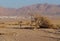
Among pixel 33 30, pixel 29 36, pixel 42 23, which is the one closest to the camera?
pixel 29 36

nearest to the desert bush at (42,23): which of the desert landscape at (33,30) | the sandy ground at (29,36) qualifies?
the desert landscape at (33,30)

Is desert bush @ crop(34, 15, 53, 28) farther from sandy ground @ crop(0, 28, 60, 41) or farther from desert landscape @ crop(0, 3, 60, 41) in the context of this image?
sandy ground @ crop(0, 28, 60, 41)

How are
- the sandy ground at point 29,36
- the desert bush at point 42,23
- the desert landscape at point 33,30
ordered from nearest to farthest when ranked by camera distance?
the sandy ground at point 29,36, the desert landscape at point 33,30, the desert bush at point 42,23

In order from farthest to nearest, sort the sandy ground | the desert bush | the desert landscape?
the desert bush → the desert landscape → the sandy ground

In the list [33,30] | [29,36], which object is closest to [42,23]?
[33,30]

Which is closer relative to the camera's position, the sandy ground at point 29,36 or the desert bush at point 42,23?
the sandy ground at point 29,36

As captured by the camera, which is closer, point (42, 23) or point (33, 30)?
point (33, 30)

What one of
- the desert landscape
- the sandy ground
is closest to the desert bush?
the desert landscape

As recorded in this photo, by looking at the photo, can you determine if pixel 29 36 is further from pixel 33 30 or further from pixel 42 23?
pixel 42 23

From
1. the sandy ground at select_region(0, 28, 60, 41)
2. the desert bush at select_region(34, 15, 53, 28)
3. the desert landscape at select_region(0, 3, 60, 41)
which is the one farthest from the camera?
the desert bush at select_region(34, 15, 53, 28)

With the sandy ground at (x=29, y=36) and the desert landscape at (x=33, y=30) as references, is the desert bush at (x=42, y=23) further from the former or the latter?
the sandy ground at (x=29, y=36)

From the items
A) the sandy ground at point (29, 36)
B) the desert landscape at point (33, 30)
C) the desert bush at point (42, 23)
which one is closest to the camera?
the sandy ground at point (29, 36)

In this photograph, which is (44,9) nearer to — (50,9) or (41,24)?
(50,9)

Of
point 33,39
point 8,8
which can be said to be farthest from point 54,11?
point 33,39
